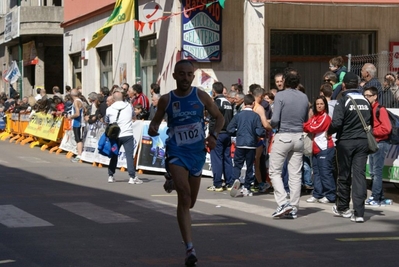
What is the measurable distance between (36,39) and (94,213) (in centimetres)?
3240

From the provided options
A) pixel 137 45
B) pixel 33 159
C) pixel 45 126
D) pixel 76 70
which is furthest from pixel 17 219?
pixel 76 70

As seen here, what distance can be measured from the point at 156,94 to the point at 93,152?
8.30 feet

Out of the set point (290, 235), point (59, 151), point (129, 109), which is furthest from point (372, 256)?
point (59, 151)

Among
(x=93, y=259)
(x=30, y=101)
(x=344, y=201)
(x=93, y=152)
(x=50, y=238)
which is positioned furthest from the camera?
(x=30, y=101)

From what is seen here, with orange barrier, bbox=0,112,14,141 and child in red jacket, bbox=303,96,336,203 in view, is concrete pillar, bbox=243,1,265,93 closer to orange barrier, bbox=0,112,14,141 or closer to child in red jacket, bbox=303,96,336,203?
child in red jacket, bbox=303,96,336,203

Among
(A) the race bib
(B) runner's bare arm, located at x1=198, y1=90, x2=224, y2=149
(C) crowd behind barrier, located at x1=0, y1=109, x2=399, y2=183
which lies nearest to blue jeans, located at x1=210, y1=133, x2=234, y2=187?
(C) crowd behind barrier, located at x1=0, y1=109, x2=399, y2=183

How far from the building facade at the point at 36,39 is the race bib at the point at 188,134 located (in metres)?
32.4

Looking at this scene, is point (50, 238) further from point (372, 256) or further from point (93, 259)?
point (372, 256)

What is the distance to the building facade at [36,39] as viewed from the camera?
4053 centimetres

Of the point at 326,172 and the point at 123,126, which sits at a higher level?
the point at 123,126

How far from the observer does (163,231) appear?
1034cm

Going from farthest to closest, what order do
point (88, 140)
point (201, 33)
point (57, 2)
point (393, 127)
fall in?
point (57, 2) < point (201, 33) < point (88, 140) < point (393, 127)

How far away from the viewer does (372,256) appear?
8.70m

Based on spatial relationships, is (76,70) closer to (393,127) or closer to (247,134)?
(247,134)
